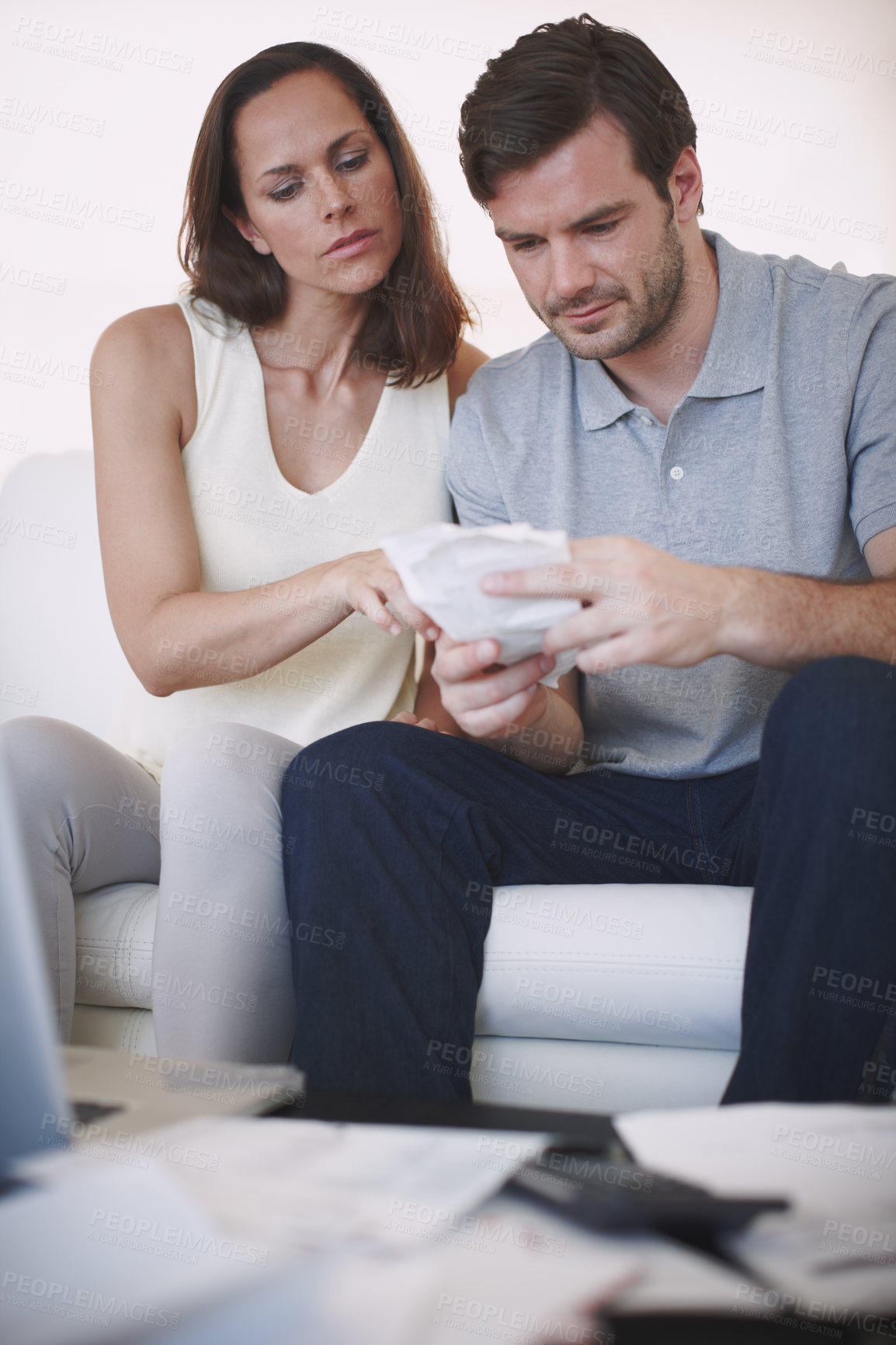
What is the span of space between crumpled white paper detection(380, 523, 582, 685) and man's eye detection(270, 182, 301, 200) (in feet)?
2.79

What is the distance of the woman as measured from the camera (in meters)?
1.22

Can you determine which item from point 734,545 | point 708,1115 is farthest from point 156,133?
point 708,1115

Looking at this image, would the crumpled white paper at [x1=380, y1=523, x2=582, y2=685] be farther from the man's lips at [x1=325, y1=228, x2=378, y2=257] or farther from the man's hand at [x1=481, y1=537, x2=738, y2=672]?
the man's lips at [x1=325, y1=228, x2=378, y2=257]

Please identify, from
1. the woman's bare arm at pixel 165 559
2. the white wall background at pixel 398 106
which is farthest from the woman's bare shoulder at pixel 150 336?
the white wall background at pixel 398 106

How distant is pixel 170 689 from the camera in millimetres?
1418

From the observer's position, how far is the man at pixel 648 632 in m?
0.86

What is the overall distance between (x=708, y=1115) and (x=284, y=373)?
4.35ft

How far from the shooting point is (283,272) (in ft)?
5.34

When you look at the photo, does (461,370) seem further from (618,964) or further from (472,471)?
(618,964)

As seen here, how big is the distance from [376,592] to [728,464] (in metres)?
0.51

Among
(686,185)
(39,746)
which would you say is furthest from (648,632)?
(686,185)

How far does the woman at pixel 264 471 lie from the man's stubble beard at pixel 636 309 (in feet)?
1.01

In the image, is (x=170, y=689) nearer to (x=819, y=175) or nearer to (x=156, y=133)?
(x=156, y=133)

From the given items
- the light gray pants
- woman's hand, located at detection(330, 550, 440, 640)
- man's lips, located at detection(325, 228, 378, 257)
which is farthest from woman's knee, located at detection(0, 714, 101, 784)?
man's lips, located at detection(325, 228, 378, 257)
